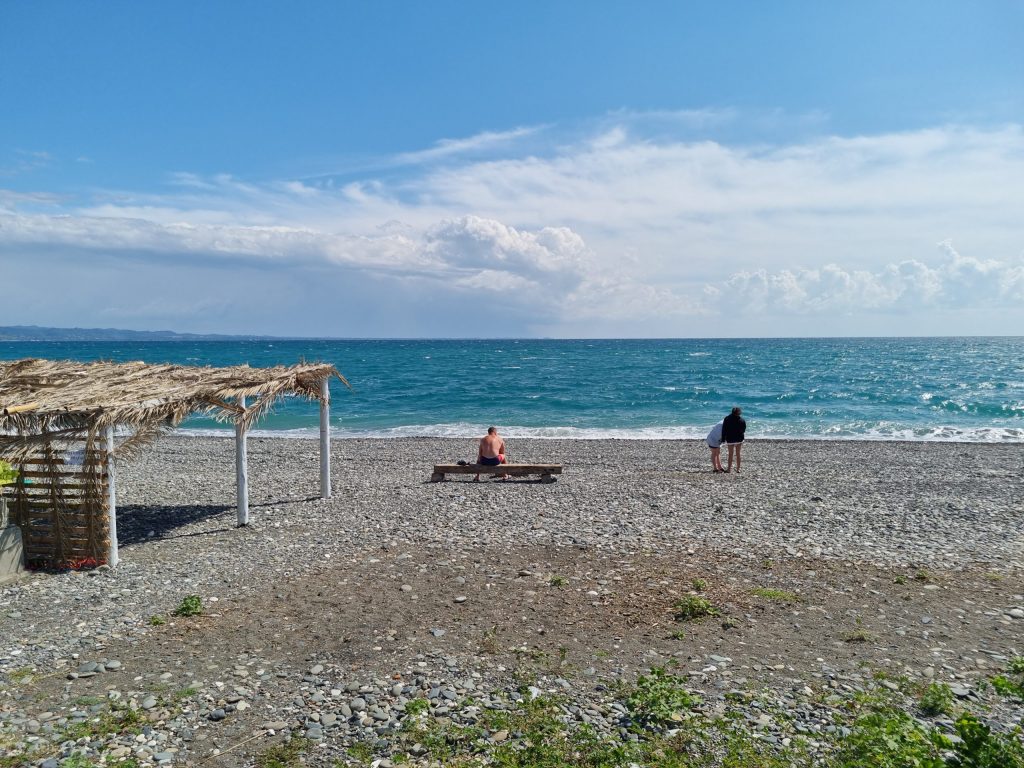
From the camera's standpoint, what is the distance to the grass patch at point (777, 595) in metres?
8.01

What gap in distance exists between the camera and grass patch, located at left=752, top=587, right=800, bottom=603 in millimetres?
8008

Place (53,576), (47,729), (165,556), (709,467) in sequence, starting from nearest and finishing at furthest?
(47,729)
(53,576)
(165,556)
(709,467)

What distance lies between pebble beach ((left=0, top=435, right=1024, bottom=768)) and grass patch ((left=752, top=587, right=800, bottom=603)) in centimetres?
5

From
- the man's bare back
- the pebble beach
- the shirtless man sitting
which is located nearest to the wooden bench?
the shirtless man sitting

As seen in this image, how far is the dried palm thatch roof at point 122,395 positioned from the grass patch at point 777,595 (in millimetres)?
7341

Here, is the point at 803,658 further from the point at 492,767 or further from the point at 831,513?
the point at 831,513

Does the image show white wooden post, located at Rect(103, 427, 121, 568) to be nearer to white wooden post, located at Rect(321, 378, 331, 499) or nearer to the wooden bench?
white wooden post, located at Rect(321, 378, 331, 499)

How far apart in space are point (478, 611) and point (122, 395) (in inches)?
219

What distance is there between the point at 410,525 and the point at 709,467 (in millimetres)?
9707

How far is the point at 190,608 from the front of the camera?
7.59 metres

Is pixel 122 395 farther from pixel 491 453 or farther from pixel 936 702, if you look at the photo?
pixel 936 702

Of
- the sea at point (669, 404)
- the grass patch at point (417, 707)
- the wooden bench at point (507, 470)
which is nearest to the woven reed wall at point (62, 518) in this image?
the grass patch at point (417, 707)

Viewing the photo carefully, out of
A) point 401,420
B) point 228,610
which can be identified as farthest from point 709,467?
point 401,420

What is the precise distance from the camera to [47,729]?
5.27 metres
